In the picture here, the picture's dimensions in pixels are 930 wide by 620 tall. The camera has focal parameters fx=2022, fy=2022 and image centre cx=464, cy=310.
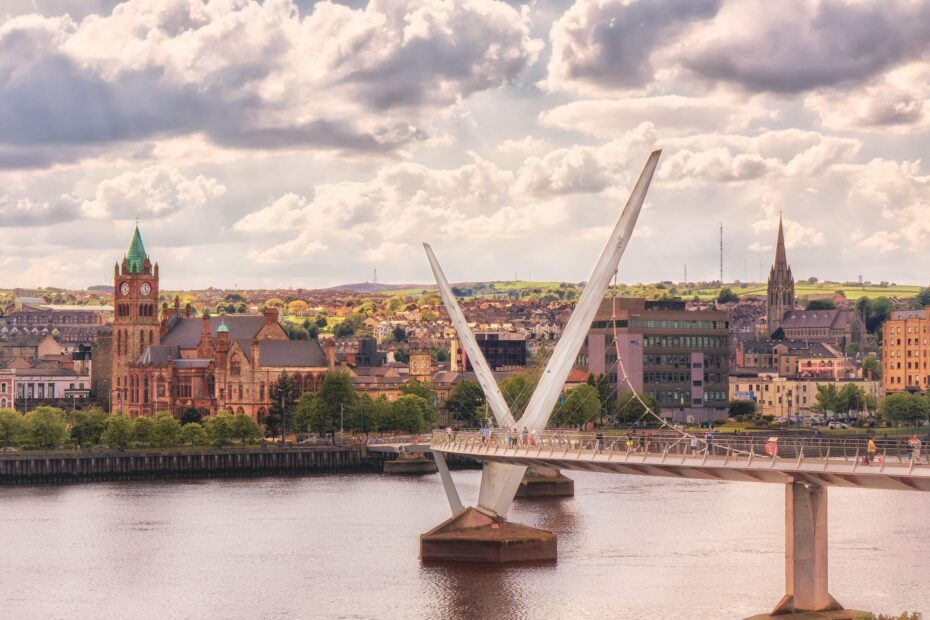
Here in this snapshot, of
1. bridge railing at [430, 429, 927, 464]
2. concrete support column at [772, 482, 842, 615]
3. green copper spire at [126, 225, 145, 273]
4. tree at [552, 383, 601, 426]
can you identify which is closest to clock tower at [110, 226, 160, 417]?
green copper spire at [126, 225, 145, 273]

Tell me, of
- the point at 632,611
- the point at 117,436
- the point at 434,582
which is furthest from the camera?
the point at 117,436

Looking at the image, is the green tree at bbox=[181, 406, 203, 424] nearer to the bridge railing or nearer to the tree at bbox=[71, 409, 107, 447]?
the tree at bbox=[71, 409, 107, 447]

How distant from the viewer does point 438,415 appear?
185875mm

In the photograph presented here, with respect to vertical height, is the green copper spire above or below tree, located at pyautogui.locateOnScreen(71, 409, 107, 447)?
above

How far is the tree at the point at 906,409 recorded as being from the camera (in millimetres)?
184125

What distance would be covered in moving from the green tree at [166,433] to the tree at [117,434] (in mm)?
2108

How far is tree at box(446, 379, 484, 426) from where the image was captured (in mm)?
179125

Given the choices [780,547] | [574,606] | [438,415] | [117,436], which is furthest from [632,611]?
[438,415]

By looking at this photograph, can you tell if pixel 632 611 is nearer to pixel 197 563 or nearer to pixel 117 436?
pixel 197 563

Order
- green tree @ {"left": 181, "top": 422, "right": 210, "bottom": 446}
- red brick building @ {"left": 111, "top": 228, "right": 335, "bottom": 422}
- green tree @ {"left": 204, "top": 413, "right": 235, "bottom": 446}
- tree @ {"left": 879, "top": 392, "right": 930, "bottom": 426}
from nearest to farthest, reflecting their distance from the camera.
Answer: green tree @ {"left": 181, "top": 422, "right": 210, "bottom": 446} → green tree @ {"left": 204, "top": 413, "right": 235, "bottom": 446} → red brick building @ {"left": 111, "top": 228, "right": 335, "bottom": 422} → tree @ {"left": 879, "top": 392, "right": 930, "bottom": 426}

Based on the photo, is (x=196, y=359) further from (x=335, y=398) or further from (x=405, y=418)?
(x=405, y=418)

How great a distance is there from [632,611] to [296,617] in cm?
1133

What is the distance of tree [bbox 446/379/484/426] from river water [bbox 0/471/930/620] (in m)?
56.7

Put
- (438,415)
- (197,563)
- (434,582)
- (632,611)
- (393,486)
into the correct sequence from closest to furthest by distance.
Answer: (632,611) < (434,582) < (197,563) < (393,486) < (438,415)
